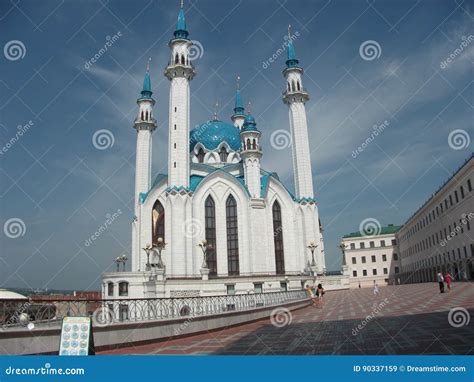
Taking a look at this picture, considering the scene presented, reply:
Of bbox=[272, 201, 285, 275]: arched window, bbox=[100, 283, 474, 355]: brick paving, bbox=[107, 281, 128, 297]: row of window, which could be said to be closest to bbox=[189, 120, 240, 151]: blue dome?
bbox=[272, 201, 285, 275]: arched window

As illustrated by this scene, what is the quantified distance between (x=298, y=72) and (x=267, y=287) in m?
22.2

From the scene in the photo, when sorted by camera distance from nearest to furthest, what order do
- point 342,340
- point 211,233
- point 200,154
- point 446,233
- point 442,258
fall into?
1. point 342,340
2. point 211,233
3. point 446,233
4. point 442,258
5. point 200,154

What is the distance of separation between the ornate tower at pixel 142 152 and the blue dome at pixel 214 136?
569 centimetres

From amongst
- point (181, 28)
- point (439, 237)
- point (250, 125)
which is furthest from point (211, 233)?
point (439, 237)

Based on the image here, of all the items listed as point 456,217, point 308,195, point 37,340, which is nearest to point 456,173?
point 456,217

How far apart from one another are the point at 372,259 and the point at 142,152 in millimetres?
37366

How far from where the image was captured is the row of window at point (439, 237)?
31.3 m

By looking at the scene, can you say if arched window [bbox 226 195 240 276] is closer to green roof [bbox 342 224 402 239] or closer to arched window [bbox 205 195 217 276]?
arched window [bbox 205 195 217 276]

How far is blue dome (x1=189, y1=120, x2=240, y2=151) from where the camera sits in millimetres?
43503

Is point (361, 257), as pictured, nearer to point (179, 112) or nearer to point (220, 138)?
point (220, 138)

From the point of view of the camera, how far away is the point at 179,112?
1312 inches

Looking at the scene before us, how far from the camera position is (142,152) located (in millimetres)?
38656

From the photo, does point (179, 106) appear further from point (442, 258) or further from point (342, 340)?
point (342, 340)

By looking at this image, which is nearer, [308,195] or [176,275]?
[176,275]
